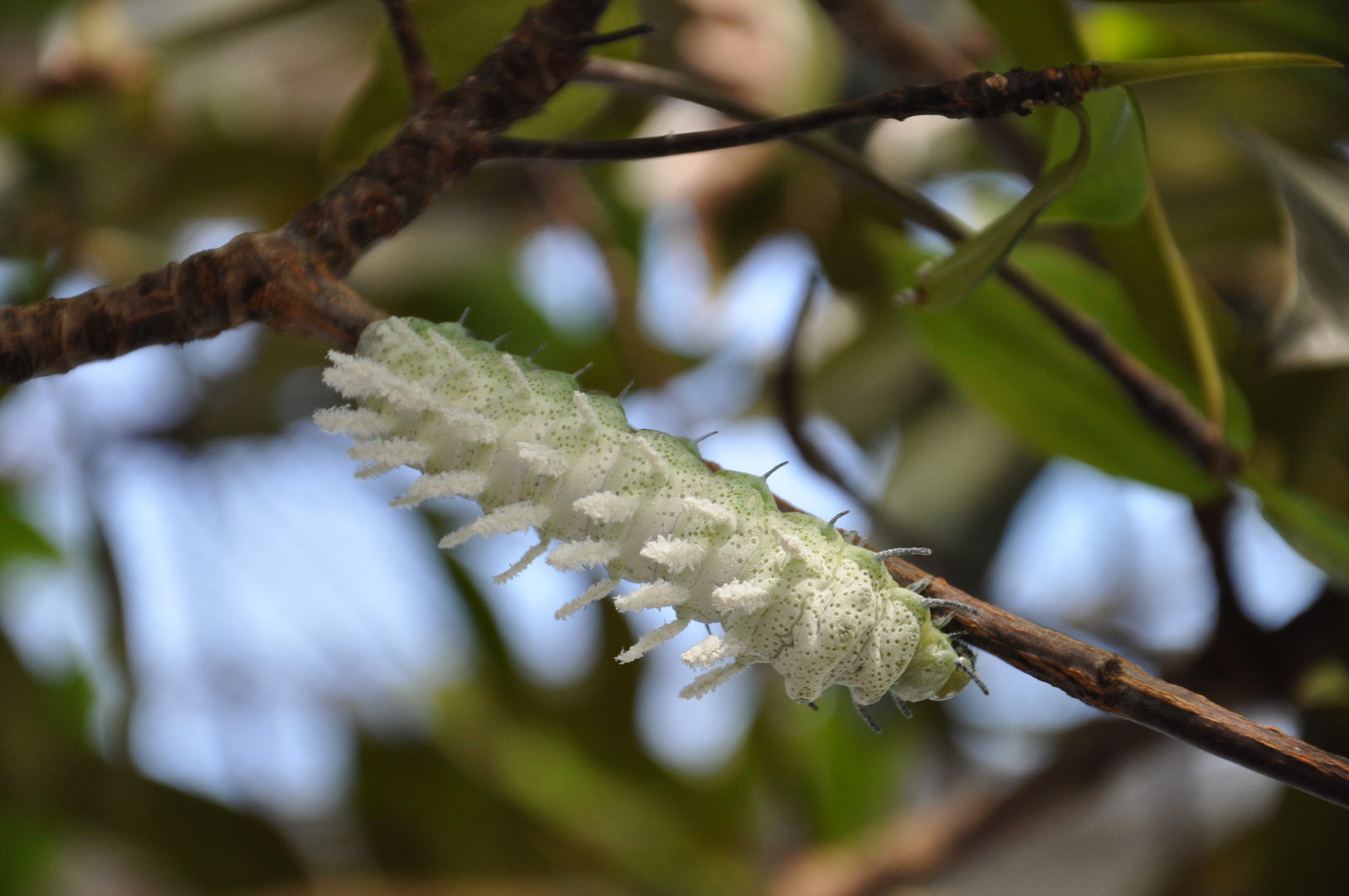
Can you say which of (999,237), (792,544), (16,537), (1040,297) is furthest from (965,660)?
(16,537)

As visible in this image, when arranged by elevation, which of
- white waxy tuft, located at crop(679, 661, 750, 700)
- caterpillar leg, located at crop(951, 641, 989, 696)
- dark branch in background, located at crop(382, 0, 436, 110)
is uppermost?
dark branch in background, located at crop(382, 0, 436, 110)

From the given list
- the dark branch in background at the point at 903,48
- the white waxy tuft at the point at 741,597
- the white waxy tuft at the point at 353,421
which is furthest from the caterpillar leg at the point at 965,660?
the dark branch in background at the point at 903,48

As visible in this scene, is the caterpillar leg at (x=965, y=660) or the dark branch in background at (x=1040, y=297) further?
the dark branch in background at (x=1040, y=297)

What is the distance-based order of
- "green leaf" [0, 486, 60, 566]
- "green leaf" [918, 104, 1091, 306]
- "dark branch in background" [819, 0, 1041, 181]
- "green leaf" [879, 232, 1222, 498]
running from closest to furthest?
1. "green leaf" [918, 104, 1091, 306]
2. "green leaf" [879, 232, 1222, 498]
3. "dark branch in background" [819, 0, 1041, 181]
4. "green leaf" [0, 486, 60, 566]

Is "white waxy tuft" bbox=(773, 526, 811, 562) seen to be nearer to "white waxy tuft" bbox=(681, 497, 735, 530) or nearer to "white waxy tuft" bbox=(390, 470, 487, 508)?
"white waxy tuft" bbox=(681, 497, 735, 530)

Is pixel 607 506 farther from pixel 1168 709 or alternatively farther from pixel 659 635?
pixel 1168 709

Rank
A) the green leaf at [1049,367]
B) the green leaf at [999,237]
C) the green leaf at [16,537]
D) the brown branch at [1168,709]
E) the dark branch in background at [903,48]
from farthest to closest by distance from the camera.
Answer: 1. the green leaf at [16,537]
2. the dark branch in background at [903,48]
3. the green leaf at [1049,367]
4. the green leaf at [999,237]
5. the brown branch at [1168,709]

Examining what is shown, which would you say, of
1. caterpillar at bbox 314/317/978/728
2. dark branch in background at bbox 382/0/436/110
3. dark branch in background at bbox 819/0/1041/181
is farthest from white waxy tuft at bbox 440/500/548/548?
dark branch in background at bbox 819/0/1041/181

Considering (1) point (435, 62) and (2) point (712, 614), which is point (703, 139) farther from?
(1) point (435, 62)

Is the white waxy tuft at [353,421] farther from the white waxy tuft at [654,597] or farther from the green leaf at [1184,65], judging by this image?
the green leaf at [1184,65]
